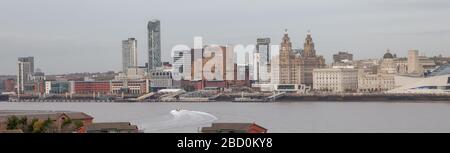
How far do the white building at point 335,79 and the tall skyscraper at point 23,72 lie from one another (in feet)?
25.3

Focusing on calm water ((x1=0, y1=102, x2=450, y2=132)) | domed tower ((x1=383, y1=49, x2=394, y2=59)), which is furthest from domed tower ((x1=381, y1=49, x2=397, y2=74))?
calm water ((x1=0, y1=102, x2=450, y2=132))

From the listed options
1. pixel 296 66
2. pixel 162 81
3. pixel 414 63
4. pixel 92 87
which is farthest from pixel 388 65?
pixel 92 87

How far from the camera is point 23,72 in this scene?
22.2 meters

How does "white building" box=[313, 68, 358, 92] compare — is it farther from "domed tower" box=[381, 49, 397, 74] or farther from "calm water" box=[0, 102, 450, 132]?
"calm water" box=[0, 102, 450, 132]

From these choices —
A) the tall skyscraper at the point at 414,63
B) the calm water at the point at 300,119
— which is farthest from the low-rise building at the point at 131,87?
the calm water at the point at 300,119

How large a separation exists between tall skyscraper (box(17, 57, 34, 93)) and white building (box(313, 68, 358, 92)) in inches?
304

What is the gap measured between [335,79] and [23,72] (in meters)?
8.51

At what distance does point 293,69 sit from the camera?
2112 cm

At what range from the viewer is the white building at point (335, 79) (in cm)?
1953

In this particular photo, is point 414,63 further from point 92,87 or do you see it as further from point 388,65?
point 92,87

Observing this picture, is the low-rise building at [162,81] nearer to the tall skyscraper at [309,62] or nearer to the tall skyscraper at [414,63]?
the tall skyscraper at [309,62]
